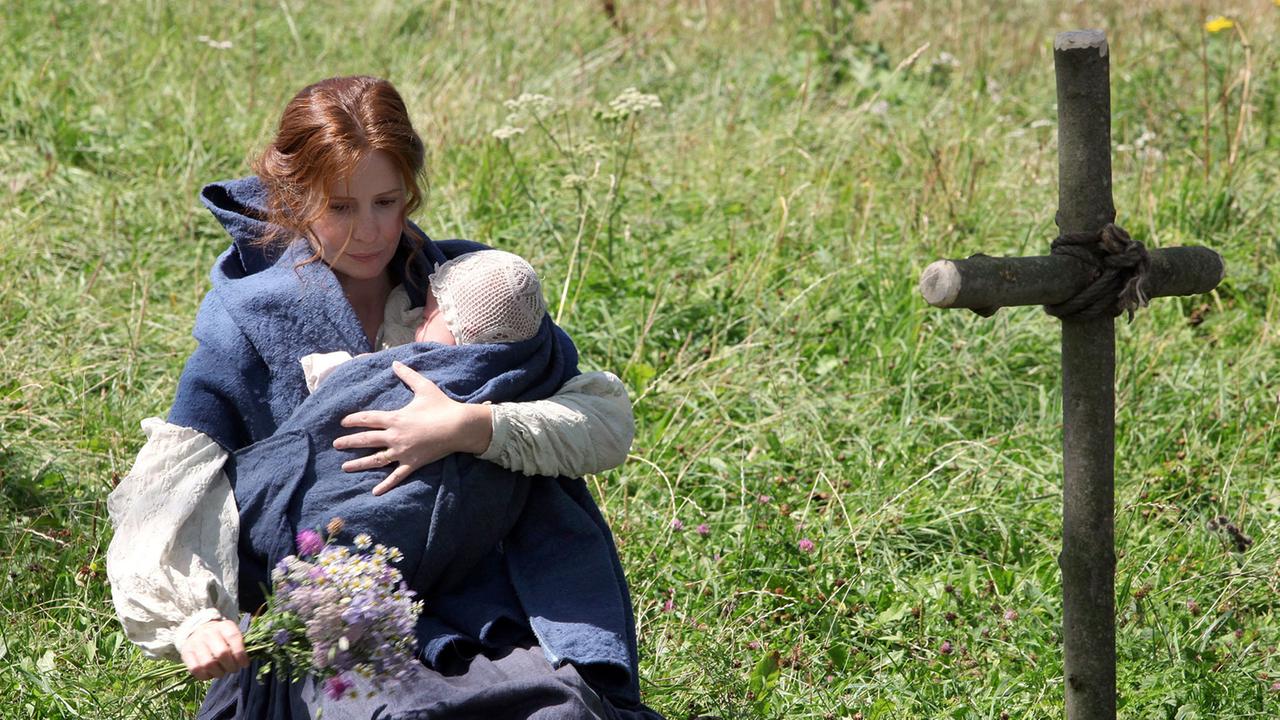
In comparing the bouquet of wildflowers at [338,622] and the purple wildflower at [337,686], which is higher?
the bouquet of wildflowers at [338,622]

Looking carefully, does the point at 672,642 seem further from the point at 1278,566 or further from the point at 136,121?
the point at 136,121

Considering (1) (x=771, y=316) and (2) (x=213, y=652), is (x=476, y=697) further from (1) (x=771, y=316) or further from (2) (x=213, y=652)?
(1) (x=771, y=316)

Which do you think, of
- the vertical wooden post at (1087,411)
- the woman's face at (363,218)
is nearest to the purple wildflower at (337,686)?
the woman's face at (363,218)

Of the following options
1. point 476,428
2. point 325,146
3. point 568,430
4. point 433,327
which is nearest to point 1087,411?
point 568,430

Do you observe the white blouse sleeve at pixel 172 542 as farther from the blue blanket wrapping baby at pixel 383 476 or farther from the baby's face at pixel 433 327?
the baby's face at pixel 433 327

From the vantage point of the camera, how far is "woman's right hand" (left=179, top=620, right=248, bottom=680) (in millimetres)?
2074

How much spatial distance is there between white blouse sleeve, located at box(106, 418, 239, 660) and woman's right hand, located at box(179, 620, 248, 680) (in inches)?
1.1

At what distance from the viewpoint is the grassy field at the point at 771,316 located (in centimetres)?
323

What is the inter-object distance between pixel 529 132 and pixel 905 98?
1.81 m

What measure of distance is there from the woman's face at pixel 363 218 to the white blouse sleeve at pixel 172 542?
41cm

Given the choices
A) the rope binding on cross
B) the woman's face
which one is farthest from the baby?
the rope binding on cross

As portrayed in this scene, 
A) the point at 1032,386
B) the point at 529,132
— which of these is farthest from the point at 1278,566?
the point at 529,132

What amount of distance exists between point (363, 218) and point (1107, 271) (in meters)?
1.29

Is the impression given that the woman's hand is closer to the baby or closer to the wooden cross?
the baby
